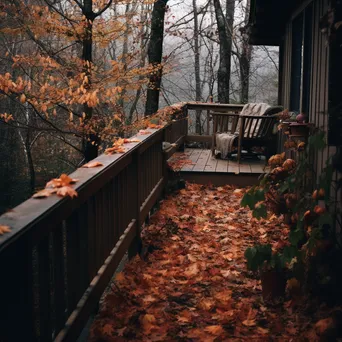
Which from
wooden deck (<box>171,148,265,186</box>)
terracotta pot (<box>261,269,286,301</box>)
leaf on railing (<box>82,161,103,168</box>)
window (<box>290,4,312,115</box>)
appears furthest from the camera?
wooden deck (<box>171,148,265,186</box>)

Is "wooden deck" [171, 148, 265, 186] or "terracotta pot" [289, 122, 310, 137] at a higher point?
"terracotta pot" [289, 122, 310, 137]

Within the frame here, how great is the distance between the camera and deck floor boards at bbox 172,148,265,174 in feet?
27.7

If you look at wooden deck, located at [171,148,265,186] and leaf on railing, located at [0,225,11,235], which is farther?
wooden deck, located at [171,148,265,186]

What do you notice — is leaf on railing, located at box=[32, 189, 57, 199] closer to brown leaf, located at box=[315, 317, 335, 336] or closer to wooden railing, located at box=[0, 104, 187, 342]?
wooden railing, located at box=[0, 104, 187, 342]

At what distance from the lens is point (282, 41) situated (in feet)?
29.1

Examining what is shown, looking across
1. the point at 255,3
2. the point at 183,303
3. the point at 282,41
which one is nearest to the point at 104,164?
the point at 183,303

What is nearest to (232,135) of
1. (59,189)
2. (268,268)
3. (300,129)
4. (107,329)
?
(300,129)

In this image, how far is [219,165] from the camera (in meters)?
8.95

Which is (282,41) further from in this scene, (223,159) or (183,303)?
(183,303)

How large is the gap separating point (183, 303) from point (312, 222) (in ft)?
3.67

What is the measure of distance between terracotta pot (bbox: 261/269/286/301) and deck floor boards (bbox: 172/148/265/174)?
4578 millimetres

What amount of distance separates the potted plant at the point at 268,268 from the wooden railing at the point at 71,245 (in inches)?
39.7

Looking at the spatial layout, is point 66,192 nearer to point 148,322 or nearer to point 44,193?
point 44,193

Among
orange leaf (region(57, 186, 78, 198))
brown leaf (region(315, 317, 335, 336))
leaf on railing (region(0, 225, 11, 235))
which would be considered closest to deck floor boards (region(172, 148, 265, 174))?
brown leaf (region(315, 317, 335, 336))
